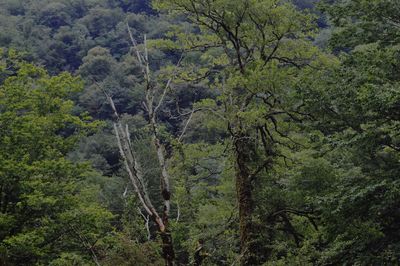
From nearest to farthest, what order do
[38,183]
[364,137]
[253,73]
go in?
[364,137] → [253,73] → [38,183]

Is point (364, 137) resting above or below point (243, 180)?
above

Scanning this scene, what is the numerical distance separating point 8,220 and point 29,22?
64394 mm

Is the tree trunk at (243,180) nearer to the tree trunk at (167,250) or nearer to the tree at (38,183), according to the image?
the tree at (38,183)

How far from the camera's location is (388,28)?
38.0 ft

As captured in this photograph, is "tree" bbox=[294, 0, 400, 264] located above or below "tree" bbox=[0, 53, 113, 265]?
above

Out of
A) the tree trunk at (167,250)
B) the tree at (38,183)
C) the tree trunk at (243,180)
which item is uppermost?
the tree trunk at (167,250)

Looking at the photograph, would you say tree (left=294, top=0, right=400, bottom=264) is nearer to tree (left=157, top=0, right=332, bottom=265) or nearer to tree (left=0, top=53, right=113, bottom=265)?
A: tree (left=157, top=0, right=332, bottom=265)

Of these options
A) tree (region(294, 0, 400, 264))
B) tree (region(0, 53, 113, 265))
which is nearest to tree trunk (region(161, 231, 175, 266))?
tree (region(294, 0, 400, 264))

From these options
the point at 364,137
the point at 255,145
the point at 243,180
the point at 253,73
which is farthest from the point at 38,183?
the point at 364,137

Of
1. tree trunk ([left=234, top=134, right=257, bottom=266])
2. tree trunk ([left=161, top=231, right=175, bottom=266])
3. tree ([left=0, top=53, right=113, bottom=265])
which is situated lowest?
tree ([left=0, top=53, right=113, bottom=265])

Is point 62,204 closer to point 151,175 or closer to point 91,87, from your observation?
point 151,175

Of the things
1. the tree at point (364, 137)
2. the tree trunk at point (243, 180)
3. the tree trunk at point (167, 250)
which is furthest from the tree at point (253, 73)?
the tree trunk at point (167, 250)

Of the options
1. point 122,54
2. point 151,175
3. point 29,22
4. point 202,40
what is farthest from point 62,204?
point 29,22

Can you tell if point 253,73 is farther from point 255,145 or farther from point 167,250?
point 167,250
